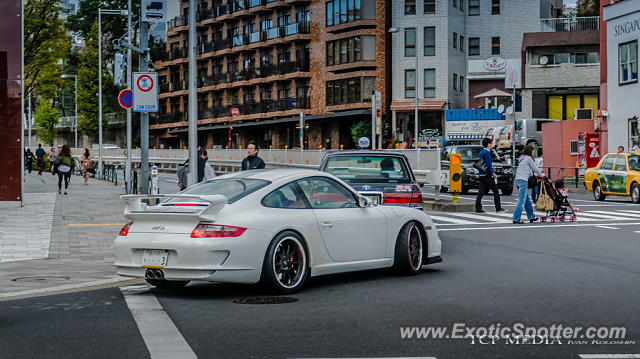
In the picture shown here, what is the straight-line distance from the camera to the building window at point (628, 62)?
38969 mm

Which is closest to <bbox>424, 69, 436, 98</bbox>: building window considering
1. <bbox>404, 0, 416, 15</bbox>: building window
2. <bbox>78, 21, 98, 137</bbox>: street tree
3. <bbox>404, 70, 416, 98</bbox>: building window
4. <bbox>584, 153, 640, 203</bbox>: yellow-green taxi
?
<bbox>404, 70, 416, 98</bbox>: building window

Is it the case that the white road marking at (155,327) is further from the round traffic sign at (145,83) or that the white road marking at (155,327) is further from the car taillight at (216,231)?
the round traffic sign at (145,83)

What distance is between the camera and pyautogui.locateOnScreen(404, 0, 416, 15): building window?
214 ft

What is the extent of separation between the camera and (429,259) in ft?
38.3

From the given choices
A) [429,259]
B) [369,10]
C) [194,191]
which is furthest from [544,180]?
[369,10]

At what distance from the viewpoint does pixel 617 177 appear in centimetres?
2973

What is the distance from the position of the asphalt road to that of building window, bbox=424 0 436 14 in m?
53.6

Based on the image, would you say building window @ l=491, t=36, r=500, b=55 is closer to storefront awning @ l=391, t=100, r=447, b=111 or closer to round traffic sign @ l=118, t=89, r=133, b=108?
storefront awning @ l=391, t=100, r=447, b=111

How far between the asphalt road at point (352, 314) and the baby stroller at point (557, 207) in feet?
26.2

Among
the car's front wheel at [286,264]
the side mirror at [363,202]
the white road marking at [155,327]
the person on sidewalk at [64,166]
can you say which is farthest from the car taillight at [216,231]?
the person on sidewalk at [64,166]

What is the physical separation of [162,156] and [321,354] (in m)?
61.1

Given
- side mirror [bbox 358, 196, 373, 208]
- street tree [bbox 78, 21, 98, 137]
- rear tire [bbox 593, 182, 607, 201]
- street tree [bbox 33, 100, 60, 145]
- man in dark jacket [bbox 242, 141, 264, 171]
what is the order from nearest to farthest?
side mirror [bbox 358, 196, 373, 208]
man in dark jacket [bbox 242, 141, 264, 171]
rear tire [bbox 593, 182, 607, 201]
street tree [bbox 78, 21, 98, 137]
street tree [bbox 33, 100, 60, 145]

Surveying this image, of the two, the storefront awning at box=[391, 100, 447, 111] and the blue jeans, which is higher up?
the storefront awning at box=[391, 100, 447, 111]

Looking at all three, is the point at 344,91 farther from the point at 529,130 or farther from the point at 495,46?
the point at 529,130
